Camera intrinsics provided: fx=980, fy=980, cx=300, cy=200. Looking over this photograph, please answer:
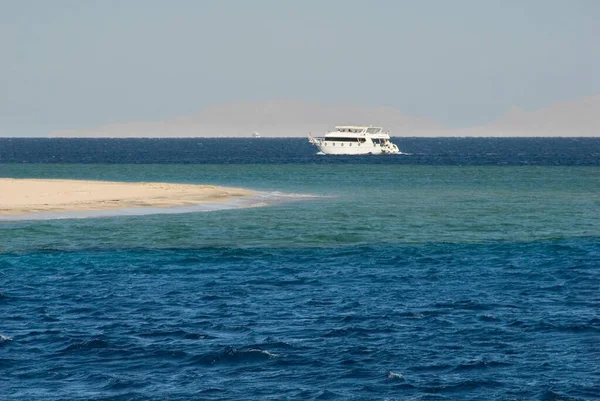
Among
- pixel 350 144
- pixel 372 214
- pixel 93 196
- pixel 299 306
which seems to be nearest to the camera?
pixel 299 306

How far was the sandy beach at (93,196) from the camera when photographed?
59.7 meters

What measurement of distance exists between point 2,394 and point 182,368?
4267mm

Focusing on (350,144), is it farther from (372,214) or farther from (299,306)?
(299,306)

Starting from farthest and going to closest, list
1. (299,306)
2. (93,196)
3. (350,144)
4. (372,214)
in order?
(350,144), (93,196), (372,214), (299,306)

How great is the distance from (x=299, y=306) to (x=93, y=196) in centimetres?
3860

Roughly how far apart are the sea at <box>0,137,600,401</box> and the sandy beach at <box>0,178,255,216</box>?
3848mm

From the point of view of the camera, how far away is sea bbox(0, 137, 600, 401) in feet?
74.6

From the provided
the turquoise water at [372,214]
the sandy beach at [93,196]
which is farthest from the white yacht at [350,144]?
the sandy beach at [93,196]

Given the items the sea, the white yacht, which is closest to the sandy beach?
the sea

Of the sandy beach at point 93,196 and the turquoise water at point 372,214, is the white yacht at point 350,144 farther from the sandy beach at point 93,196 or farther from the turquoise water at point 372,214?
the sandy beach at point 93,196

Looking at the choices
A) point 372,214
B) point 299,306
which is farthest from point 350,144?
point 299,306

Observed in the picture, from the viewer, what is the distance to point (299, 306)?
101 ft

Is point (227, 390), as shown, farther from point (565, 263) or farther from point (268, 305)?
point (565, 263)

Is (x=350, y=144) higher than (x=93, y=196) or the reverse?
higher
